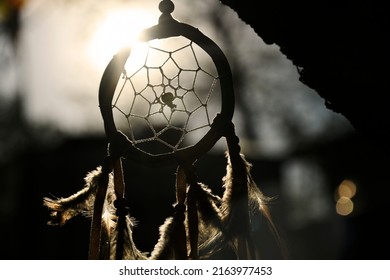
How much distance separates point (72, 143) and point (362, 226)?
22.2 feet

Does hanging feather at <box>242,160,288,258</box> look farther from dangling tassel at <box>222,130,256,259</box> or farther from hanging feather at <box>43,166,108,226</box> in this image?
hanging feather at <box>43,166,108,226</box>

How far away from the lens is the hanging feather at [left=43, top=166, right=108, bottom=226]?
1802mm

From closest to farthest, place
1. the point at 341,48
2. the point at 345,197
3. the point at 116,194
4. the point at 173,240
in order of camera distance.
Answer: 1. the point at 341,48
2. the point at 173,240
3. the point at 116,194
4. the point at 345,197

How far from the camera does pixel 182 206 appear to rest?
1.73 metres

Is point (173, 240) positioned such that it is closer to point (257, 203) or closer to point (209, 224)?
point (209, 224)

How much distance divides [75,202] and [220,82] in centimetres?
62

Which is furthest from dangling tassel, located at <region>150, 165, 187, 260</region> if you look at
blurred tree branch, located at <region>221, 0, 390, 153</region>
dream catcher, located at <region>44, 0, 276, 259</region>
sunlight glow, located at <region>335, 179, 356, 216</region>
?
sunlight glow, located at <region>335, 179, 356, 216</region>

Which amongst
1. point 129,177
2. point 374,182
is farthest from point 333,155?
point 129,177

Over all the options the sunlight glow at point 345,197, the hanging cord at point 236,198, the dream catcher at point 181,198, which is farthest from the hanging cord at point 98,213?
the sunlight glow at point 345,197

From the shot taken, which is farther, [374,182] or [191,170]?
[374,182]

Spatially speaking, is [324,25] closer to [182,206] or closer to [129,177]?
[182,206]

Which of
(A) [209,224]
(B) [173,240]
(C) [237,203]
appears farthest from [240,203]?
(B) [173,240]

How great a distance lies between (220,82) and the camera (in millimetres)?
1798

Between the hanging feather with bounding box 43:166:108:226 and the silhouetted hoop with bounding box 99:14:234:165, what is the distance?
137mm
